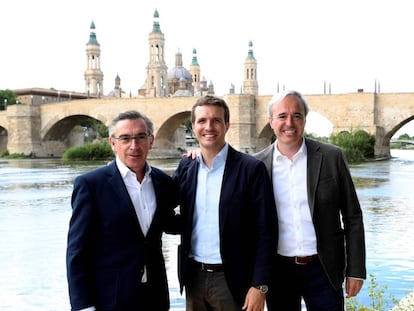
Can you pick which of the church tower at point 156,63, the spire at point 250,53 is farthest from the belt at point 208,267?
the spire at point 250,53

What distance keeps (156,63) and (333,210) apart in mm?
56778

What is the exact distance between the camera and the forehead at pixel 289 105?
2660 mm

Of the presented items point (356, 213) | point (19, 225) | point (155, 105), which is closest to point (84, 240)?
point (356, 213)

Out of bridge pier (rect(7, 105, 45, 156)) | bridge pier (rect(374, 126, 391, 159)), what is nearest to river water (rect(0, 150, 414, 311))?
bridge pier (rect(374, 126, 391, 159))

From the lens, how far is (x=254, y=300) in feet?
8.09

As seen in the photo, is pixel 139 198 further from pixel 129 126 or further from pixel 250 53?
pixel 250 53

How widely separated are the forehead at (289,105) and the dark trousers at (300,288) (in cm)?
68

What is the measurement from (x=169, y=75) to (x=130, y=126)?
69.3 m

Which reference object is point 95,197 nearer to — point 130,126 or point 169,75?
point 130,126

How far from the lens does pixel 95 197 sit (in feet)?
7.89

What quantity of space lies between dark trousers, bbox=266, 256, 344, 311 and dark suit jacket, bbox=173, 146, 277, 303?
196 mm

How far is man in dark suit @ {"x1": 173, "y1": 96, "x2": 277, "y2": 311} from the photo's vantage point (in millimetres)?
2492

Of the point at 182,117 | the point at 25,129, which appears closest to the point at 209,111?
the point at 182,117

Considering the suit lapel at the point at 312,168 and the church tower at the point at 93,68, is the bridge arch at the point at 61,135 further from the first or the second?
the suit lapel at the point at 312,168
